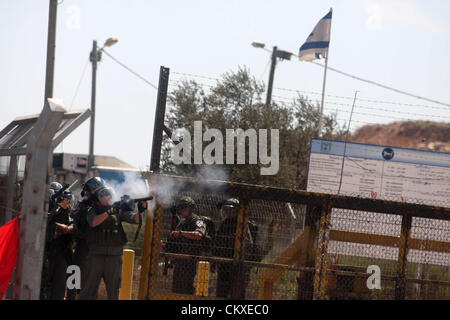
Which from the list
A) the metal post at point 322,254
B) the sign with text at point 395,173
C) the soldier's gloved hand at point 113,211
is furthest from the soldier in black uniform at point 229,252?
the sign with text at point 395,173

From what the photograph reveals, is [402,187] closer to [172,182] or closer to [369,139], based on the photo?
[172,182]

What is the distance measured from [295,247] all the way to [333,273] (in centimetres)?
47

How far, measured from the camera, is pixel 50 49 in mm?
14781

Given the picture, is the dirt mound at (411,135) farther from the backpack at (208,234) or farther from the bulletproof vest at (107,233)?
the bulletproof vest at (107,233)

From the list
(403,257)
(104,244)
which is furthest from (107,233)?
(403,257)

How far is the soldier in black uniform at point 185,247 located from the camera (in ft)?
22.0

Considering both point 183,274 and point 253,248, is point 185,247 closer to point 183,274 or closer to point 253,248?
point 183,274

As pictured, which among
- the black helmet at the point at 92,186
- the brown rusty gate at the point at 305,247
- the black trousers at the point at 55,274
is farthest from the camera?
the black trousers at the point at 55,274

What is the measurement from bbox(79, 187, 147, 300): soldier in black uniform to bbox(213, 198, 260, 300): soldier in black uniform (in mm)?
944

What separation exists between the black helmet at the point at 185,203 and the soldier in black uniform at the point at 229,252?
0.31m

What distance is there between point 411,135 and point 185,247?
61301mm
